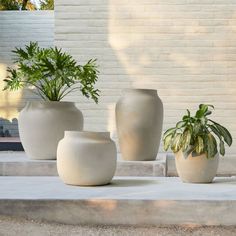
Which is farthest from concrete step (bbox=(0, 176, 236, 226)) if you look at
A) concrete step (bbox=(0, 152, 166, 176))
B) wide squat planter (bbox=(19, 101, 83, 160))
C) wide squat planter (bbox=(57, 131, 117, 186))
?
wide squat planter (bbox=(19, 101, 83, 160))

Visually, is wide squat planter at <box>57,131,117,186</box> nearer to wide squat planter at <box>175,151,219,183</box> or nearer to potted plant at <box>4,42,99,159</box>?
wide squat planter at <box>175,151,219,183</box>

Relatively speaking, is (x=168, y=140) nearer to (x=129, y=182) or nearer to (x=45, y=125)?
(x=129, y=182)

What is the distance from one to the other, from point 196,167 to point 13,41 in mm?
7452

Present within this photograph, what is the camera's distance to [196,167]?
10.2 ft

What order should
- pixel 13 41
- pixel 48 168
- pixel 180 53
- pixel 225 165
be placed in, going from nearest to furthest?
pixel 48 168
pixel 225 165
pixel 180 53
pixel 13 41

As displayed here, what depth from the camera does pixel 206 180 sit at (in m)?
3.14

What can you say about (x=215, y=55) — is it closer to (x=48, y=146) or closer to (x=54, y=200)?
(x=48, y=146)

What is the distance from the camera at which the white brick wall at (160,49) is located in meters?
5.71

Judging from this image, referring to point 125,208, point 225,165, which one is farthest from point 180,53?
point 125,208

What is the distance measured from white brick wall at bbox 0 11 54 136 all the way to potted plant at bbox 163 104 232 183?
7070 millimetres

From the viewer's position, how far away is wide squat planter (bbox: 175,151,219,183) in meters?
3.08

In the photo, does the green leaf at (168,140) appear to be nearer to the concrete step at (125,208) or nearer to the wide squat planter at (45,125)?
the concrete step at (125,208)

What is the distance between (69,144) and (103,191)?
39 cm

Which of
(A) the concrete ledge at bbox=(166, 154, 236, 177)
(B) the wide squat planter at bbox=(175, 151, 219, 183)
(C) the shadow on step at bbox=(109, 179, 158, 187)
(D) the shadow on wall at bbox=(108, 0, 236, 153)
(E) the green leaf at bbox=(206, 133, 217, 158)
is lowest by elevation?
(A) the concrete ledge at bbox=(166, 154, 236, 177)
